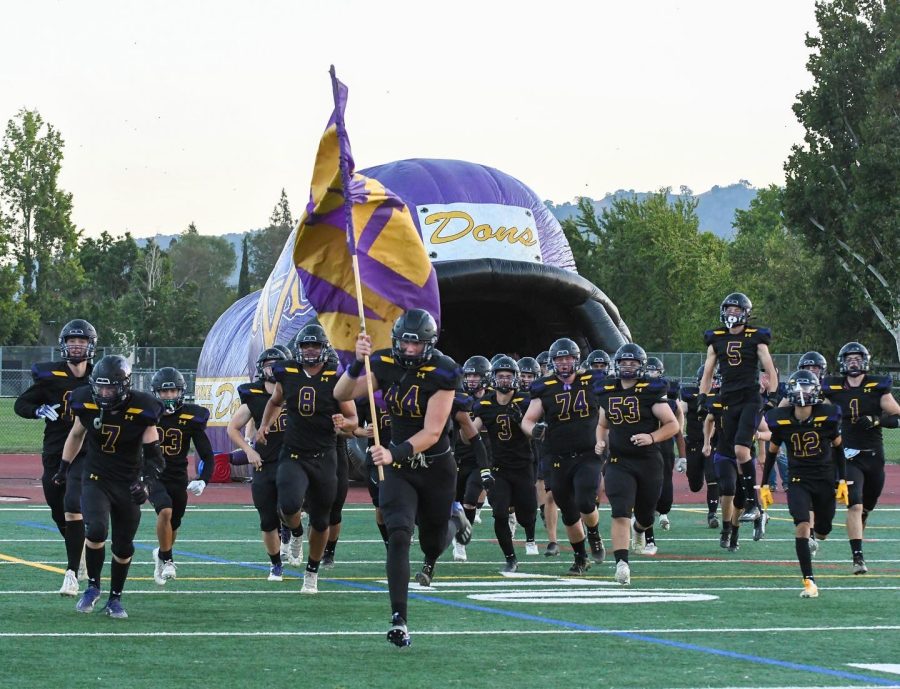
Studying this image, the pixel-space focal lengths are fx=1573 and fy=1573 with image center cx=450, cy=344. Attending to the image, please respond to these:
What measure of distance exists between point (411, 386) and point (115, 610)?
242 centimetres

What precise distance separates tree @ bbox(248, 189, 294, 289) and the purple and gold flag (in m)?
109

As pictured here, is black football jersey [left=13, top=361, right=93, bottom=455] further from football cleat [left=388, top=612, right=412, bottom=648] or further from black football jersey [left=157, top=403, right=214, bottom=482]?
football cleat [left=388, top=612, right=412, bottom=648]

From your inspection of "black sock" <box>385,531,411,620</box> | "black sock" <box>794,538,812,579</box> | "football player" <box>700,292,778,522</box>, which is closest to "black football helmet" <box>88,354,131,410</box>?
"black sock" <box>385,531,411,620</box>

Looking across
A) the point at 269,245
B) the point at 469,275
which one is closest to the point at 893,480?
the point at 469,275

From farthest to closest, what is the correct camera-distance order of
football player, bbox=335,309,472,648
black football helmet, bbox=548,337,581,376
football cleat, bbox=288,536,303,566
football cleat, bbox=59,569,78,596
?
football cleat, bbox=288,536,303,566 < black football helmet, bbox=548,337,581,376 < football cleat, bbox=59,569,78,596 < football player, bbox=335,309,472,648

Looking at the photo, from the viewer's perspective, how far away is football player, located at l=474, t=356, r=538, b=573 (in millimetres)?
13031

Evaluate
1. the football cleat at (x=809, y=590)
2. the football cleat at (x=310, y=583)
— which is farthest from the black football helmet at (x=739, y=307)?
the football cleat at (x=310, y=583)

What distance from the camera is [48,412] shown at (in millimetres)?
11391

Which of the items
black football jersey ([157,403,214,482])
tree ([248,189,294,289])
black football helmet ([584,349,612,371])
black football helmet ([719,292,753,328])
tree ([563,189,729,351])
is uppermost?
tree ([248,189,294,289])

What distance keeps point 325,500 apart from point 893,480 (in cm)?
1835

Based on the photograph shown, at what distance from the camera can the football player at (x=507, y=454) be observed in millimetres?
13031

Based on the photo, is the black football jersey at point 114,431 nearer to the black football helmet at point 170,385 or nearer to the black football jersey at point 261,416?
the black football jersey at point 261,416

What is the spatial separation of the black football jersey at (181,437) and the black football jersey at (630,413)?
3157 mm

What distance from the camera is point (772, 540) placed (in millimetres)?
16219
